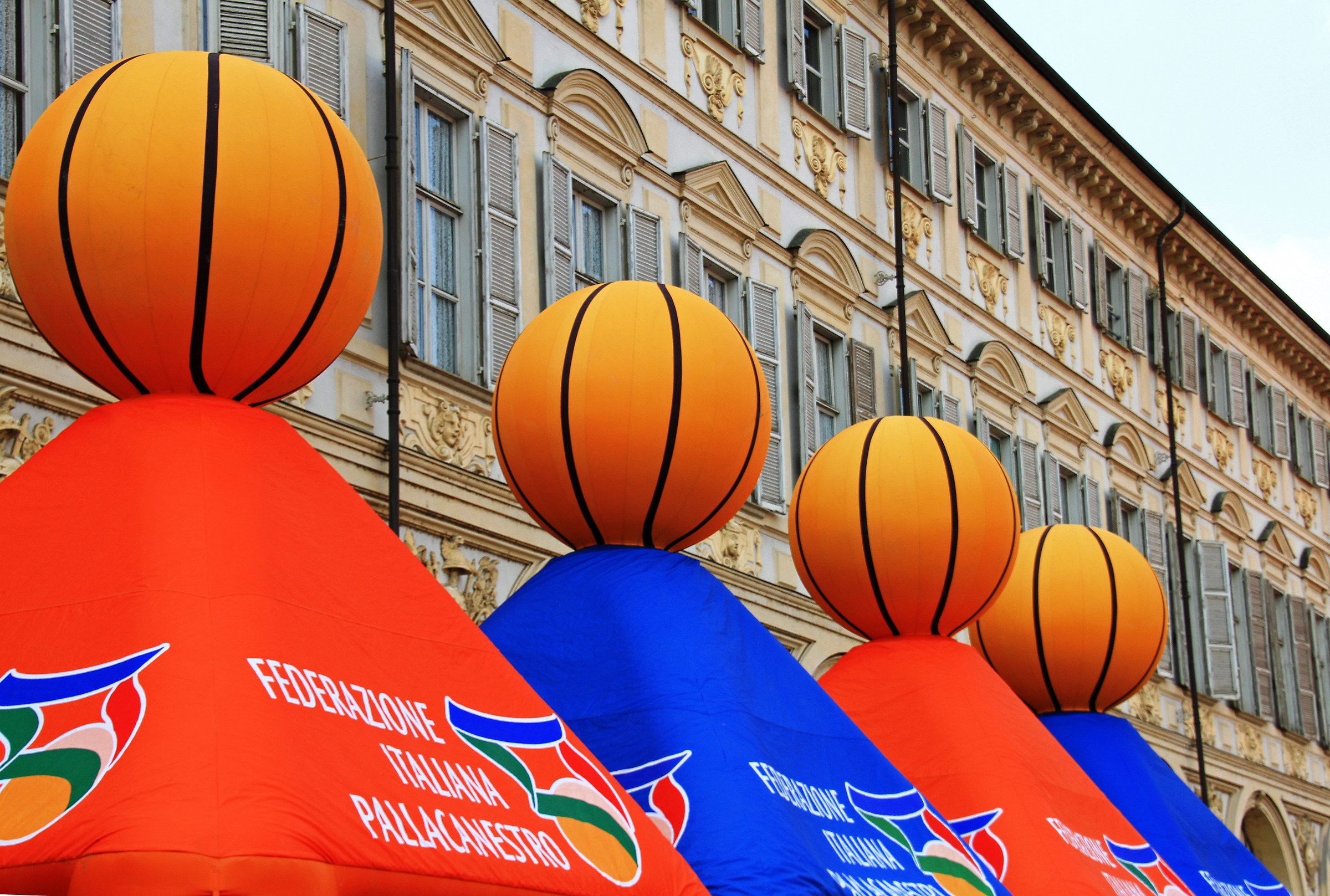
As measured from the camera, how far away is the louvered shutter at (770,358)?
13262 mm

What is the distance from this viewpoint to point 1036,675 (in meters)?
9.13

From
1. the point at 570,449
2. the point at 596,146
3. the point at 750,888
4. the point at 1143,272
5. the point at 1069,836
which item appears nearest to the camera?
the point at 750,888

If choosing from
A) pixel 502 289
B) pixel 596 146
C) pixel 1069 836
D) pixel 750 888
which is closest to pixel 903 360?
pixel 596 146

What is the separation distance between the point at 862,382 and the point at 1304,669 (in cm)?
1213

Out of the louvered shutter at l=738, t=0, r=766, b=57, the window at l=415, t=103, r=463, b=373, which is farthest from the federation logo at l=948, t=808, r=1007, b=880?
the louvered shutter at l=738, t=0, r=766, b=57

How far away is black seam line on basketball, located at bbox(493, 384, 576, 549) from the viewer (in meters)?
6.50

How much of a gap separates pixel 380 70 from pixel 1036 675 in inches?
192

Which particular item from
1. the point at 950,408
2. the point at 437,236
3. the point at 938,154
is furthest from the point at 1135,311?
the point at 437,236

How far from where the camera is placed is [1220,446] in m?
23.9

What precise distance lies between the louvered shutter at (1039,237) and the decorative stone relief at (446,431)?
9799mm

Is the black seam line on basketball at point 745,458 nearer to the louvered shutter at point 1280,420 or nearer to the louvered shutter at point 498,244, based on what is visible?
the louvered shutter at point 498,244

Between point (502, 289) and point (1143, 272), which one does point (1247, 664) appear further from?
point (502, 289)

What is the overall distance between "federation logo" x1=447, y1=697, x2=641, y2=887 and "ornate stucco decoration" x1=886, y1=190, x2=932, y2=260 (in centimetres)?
1160

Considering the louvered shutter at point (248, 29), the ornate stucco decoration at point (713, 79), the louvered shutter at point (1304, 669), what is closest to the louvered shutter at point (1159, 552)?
the louvered shutter at point (1304, 669)
